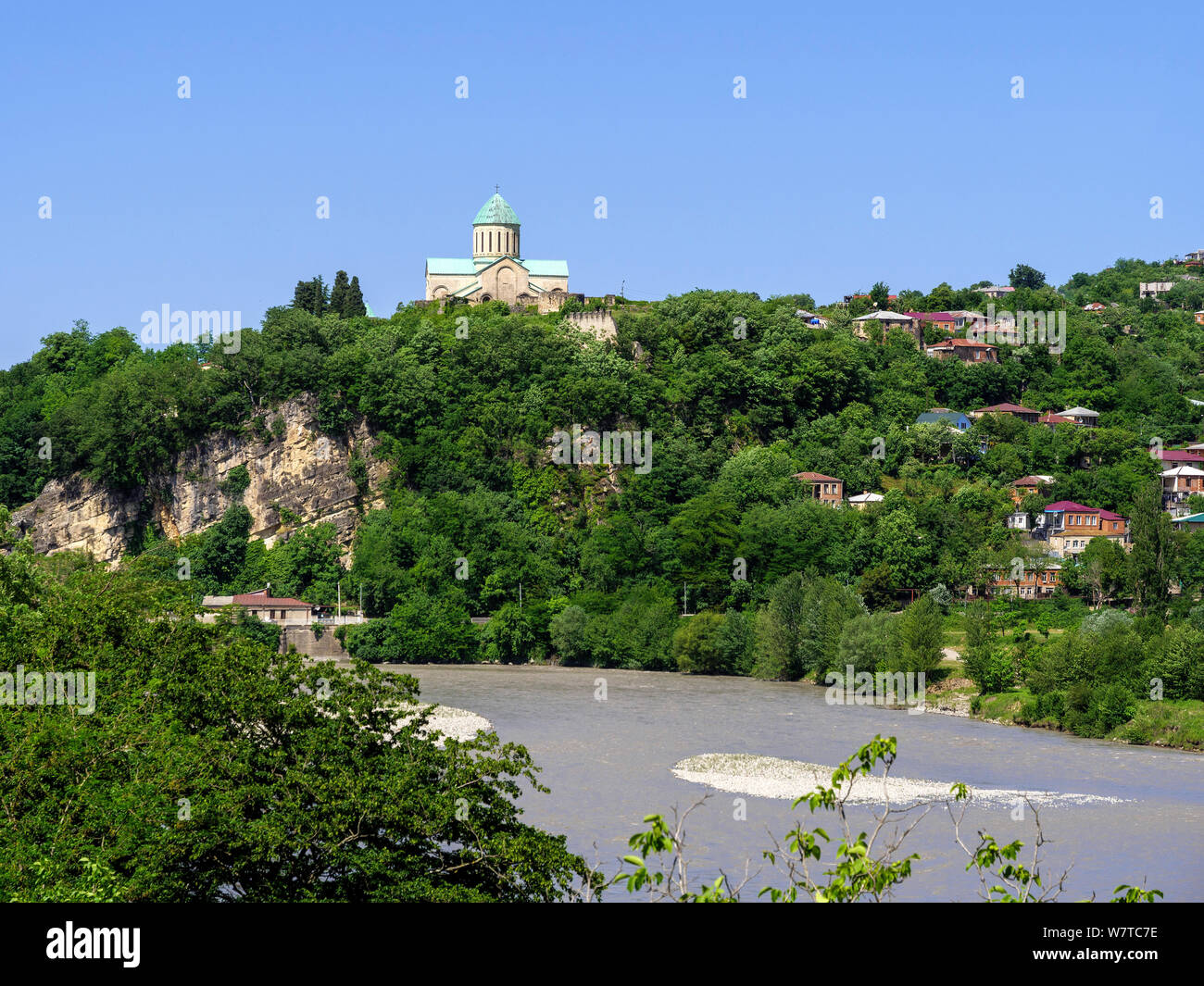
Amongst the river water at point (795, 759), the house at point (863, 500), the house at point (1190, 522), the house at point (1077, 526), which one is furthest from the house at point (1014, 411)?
the river water at point (795, 759)

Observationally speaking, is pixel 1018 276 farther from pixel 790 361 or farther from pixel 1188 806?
pixel 1188 806

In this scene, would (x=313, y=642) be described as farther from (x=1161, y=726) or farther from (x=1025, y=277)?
(x=1025, y=277)

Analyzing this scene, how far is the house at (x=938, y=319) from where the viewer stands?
88.3m

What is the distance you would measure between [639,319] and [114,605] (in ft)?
174

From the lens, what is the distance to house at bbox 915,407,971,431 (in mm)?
73188

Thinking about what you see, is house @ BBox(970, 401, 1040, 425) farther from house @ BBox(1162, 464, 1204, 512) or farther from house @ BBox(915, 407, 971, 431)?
house @ BBox(1162, 464, 1204, 512)

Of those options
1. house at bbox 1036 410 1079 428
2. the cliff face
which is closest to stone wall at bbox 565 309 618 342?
the cliff face

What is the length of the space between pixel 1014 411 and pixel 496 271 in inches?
1118

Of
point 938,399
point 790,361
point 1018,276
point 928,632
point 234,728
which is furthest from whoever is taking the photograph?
point 1018,276

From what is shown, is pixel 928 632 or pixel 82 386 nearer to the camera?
pixel 928 632

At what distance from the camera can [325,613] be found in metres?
60.4

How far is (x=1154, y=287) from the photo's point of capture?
463 ft

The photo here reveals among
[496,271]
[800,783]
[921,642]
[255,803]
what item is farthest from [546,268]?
[255,803]
